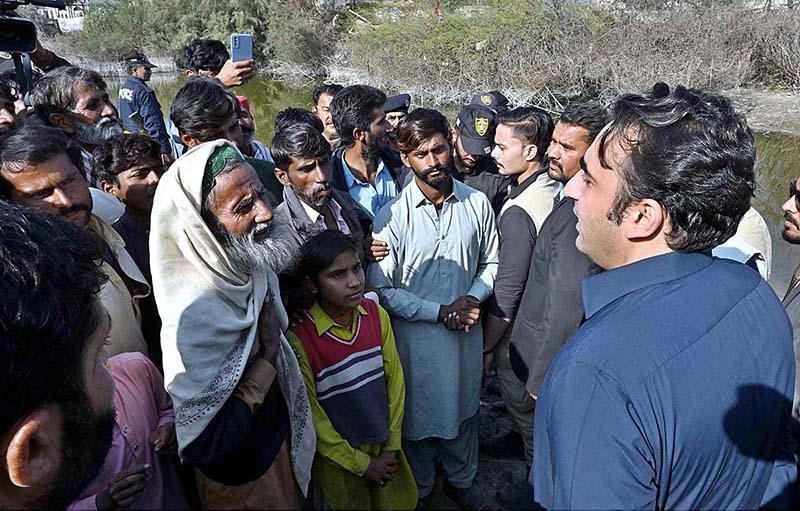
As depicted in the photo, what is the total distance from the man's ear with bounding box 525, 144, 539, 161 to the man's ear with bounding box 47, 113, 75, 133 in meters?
2.94

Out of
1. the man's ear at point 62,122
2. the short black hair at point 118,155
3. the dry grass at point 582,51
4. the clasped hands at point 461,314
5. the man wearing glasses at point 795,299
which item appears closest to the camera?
the man wearing glasses at point 795,299

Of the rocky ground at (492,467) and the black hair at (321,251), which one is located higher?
the black hair at (321,251)

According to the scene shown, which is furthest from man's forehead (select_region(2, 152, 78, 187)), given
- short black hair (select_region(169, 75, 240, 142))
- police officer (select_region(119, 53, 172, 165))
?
police officer (select_region(119, 53, 172, 165))

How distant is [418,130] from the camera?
8.70ft

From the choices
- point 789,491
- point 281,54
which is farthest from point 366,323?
point 281,54

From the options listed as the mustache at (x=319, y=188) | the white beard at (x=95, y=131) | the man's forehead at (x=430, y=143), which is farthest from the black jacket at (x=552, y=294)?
the white beard at (x=95, y=131)

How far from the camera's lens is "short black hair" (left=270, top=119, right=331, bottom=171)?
2.56 meters

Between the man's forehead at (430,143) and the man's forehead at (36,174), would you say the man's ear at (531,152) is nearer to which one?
the man's forehead at (430,143)

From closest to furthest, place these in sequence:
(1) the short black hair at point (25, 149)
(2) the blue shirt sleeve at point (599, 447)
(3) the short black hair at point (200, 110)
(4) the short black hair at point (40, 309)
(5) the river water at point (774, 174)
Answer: (4) the short black hair at point (40, 309)
(2) the blue shirt sleeve at point (599, 447)
(1) the short black hair at point (25, 149)
(3) the short black hair at point (200, 110)
(5) the river water at point (774, 174)

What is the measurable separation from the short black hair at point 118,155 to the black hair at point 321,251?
44.5 inches

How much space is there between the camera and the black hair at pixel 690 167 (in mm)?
1266

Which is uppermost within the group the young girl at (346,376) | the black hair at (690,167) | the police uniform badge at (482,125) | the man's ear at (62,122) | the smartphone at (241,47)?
the black hair at (690,167)

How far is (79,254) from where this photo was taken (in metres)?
0.97

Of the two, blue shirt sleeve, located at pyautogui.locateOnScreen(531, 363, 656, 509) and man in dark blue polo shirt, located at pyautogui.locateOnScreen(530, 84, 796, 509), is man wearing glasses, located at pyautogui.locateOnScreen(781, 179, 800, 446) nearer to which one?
man in dark blue polo shirt, located at pyautogui.locateOnScreen(530, 84, 796, 509)
